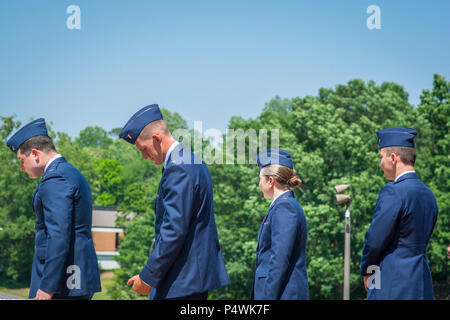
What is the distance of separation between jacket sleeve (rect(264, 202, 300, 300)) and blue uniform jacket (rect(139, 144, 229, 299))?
1.55ft

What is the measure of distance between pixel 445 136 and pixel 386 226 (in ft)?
89.3

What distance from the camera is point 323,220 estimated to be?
30203 millimetres

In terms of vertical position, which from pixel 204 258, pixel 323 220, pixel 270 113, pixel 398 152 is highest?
pixel 270 113

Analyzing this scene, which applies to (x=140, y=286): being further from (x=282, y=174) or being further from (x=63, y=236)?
(x=282, y=174)

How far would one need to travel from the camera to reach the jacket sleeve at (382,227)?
415 centimetres

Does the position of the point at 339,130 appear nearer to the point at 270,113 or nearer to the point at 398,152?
the point at 270,113

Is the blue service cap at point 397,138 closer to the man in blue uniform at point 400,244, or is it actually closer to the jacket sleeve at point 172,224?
the man in blue uniform at point 400,244

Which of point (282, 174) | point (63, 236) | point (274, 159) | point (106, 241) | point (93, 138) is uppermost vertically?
point (93, 138)

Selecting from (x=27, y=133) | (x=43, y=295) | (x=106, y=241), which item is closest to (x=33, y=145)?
(x=27, y=133)

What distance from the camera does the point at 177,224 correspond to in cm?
360

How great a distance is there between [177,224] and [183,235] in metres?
0.08

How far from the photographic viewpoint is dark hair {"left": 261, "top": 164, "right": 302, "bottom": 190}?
457 centimetres

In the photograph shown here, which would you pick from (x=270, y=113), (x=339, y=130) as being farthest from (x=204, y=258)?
(x=270, y=113)

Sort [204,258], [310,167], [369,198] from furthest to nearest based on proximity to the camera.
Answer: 1. [310,167]
2. [369,198]
3. [204,258]
